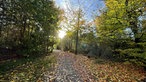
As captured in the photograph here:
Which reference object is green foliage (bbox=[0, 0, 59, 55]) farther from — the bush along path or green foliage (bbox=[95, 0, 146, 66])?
green foliage (bbox=[95, 0, 146, 66])

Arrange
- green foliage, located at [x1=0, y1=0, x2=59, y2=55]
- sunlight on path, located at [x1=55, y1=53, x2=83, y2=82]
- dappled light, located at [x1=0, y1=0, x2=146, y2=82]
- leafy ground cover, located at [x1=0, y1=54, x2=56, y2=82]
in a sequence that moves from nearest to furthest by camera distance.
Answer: leafy ground cover, located at [x1=0, y1=54, x2=56, y2=82] → sunlight on path, located at [x1=55, y1=53, x2=83, y2=82] → dappled light, located at [x1=0, y1=0, x2=146, y2=82] → green foliage, located at [x1=0, y1=0, x2=59, y2=55]

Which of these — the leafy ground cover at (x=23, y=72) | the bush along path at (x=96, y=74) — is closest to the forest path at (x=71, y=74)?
the bush along path at (x=96, y=74)

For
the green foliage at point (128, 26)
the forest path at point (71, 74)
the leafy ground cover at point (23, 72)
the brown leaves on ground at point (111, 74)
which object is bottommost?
the brown leaves on ground at point (111, 74)

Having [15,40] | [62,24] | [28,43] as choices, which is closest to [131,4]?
[28,43]

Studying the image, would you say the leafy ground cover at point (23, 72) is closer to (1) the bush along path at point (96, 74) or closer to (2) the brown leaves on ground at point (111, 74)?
(1) the bush along path at point (96, 74)

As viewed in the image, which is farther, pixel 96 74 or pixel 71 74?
pixel 96 74

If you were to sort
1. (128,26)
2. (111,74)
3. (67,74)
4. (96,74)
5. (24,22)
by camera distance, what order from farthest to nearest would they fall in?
(24,22)
(111,74)
(96,74)
(128,26)
(67,74)

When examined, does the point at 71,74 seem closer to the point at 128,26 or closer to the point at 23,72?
the point at 23,72

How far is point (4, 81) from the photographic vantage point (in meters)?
8.16

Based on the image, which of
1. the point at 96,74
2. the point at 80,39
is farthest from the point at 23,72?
the point at 80,39

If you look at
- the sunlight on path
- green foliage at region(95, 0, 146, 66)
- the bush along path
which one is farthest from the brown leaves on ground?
green foliage at region(95, 0, 146, 66)

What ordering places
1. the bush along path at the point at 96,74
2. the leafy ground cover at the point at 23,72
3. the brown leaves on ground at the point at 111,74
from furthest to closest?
the brown leaves on ground at the point at 111,74 → the bush along path at the point at 96,74 → the leafy ground cover at the point at 23,72

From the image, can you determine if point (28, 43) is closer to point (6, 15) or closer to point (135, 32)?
point (6, 15)

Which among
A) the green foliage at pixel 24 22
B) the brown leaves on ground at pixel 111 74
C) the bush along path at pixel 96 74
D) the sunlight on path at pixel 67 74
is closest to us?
the sunlight on path at pixel 67 74
